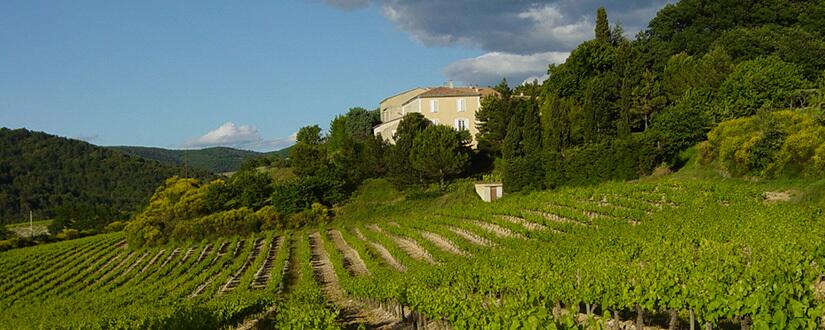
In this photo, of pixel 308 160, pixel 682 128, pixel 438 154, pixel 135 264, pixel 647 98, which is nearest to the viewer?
pixel 682 128

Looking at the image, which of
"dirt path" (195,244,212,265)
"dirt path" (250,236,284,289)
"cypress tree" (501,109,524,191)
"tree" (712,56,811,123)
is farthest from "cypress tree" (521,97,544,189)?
"dirt path" (195,244,212,265)

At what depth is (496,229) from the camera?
31.3 m

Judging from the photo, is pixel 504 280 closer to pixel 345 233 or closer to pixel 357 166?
pixel 345 233

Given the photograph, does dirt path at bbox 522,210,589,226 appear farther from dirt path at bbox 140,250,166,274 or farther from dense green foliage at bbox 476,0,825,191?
dirt path at bbox 140,250,166,274

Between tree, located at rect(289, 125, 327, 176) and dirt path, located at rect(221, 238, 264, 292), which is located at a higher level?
tree, located at rect(289, 125, 327, 176)

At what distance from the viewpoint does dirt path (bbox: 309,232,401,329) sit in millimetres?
17044

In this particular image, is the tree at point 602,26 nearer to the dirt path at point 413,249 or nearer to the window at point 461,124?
the window at point 461,124

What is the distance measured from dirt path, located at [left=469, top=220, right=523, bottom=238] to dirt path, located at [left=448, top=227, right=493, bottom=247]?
715 mm

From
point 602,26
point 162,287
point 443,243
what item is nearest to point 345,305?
point 443,243

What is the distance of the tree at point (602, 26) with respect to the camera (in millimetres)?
53562

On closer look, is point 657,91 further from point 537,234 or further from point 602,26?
point 537,234

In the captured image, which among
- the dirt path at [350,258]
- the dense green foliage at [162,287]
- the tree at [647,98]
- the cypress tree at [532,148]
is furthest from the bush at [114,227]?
the tree at [647,98]

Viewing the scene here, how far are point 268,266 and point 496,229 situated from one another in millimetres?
11616

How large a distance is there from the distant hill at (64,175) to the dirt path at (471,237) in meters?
105
